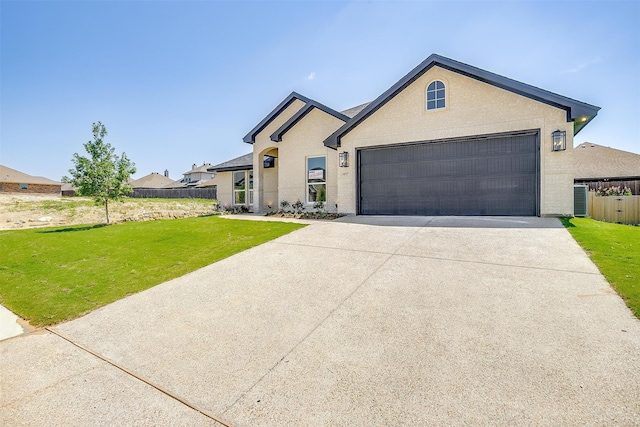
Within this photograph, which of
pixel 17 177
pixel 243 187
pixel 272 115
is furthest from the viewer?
pixel 17 177

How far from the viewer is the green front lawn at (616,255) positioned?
13.0 ft

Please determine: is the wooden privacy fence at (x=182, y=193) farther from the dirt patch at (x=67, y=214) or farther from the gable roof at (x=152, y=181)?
the dirt patch at (x=67, y=214)

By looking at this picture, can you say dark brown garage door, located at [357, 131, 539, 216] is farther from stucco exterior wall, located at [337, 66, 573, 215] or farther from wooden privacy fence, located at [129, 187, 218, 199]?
wooden privacy fence, located at [129, 187, 218, 199]

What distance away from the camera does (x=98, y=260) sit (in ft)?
23.8

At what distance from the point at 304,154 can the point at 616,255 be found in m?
11.7

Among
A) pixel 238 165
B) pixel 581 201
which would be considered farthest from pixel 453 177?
pixel 238 165

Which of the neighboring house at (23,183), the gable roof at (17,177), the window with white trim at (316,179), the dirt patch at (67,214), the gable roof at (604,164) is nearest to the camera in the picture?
the window with white trim at (316,179)

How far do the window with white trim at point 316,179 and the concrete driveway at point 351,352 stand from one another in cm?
878

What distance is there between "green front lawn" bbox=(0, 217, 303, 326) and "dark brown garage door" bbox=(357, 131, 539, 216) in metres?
4.14

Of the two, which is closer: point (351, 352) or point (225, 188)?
point (351, 352)

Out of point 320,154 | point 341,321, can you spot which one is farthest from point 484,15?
point 341,321

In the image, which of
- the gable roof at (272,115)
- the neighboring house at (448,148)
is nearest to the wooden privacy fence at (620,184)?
the neighboring house at (448,148)

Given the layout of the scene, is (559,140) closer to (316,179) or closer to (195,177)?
(316,179)

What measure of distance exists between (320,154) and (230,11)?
21.6 feet
